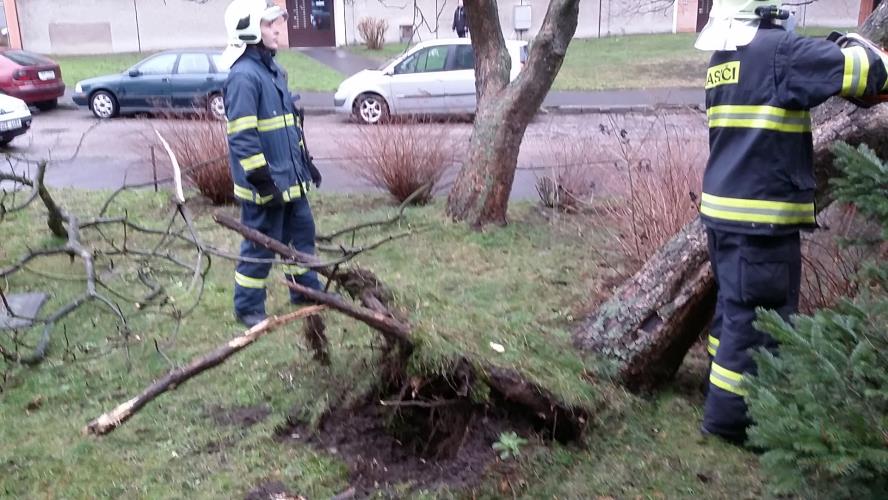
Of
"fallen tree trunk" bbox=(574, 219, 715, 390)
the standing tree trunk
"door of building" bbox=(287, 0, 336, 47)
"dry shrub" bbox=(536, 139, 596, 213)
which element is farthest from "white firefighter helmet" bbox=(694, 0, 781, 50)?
"door of building" bbox=(287, 0, 336, 47)

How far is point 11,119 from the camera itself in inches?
505

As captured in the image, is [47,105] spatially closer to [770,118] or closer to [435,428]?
[435,428]

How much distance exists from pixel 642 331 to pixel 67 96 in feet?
62.4

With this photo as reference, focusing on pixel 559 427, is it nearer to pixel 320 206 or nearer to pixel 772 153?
pixel 772 153

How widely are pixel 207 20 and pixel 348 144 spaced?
21875 mm

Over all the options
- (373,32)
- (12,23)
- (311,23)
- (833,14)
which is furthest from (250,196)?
(833,14)

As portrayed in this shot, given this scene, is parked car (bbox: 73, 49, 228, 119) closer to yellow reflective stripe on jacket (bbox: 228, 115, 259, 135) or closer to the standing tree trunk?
the standing tree trunk

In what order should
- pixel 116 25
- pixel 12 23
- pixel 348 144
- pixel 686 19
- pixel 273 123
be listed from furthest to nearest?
1. pixel 686 19
2. pixel 116 25
3. pixel 12 23
4. pixel 348 144
5. pixel 273 123

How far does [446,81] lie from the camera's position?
1470cm

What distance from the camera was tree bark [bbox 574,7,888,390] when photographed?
3.80 metres

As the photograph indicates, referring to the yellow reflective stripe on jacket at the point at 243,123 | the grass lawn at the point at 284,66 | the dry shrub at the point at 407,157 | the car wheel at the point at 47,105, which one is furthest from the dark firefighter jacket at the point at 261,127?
the car wheel at the point at 47,105

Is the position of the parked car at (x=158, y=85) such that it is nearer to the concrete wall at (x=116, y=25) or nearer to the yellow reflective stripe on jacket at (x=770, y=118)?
the concrete wall at (x=116, y=25)

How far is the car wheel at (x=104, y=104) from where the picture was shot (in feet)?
54.4

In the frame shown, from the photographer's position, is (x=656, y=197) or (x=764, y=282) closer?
(x=764, y=282)
